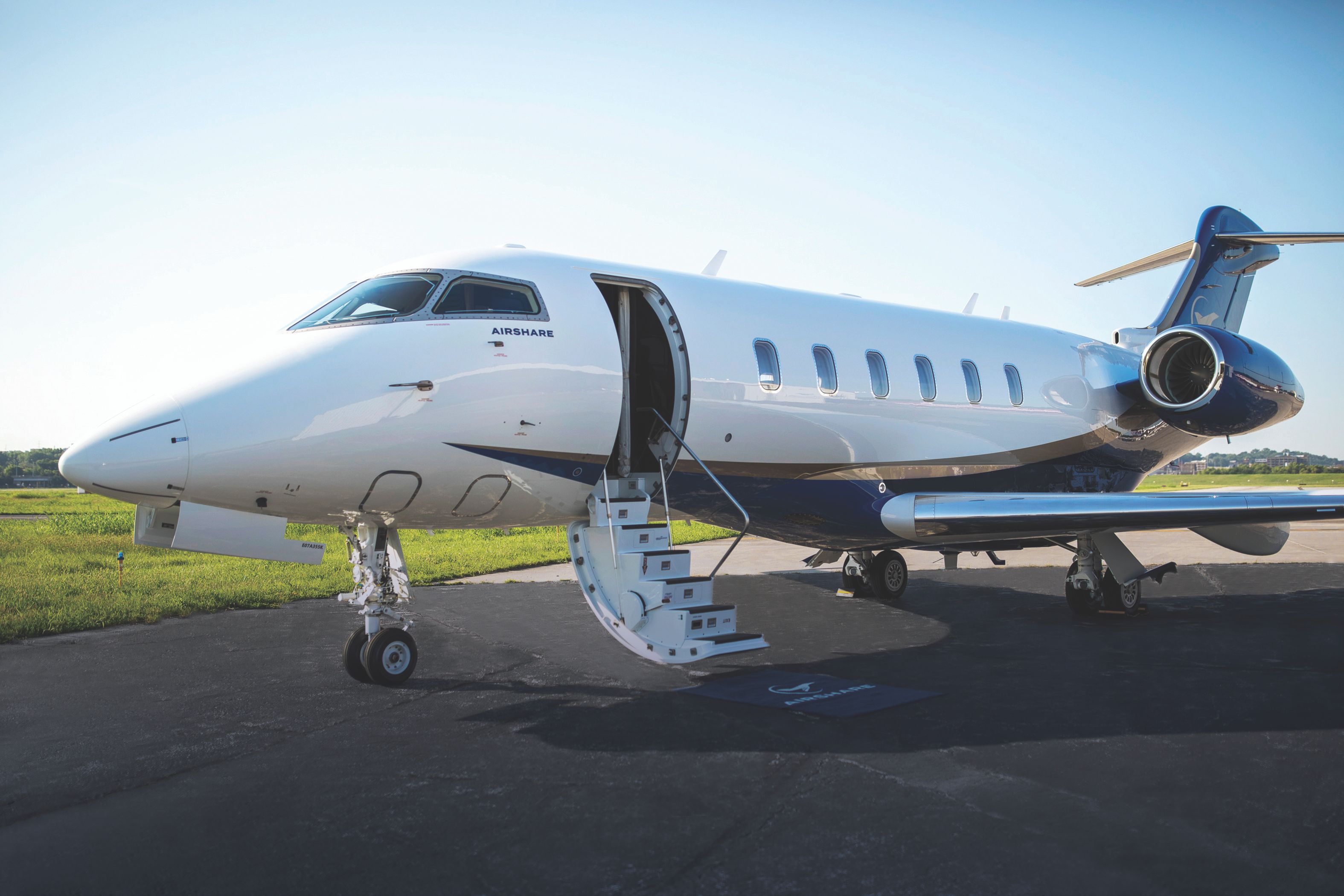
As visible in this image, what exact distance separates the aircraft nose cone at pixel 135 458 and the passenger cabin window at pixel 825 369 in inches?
223

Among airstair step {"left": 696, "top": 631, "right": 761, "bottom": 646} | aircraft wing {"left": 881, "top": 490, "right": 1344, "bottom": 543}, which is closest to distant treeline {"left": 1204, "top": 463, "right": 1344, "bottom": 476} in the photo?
aircraft wing {"left": 881, "top": 490, "right": 1344, "bottom": 543}

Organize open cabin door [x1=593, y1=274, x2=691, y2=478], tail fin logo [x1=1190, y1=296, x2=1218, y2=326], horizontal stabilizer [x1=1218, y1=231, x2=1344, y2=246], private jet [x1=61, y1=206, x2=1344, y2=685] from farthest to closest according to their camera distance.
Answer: tail fin logo [x1=1190, y1=296, x2=1218, y2=326] < horizontal stabilizer [x1=1218, y1=231, x2=1344, y2=246] < open cabin door [x1=593, y1=274, x2=691, y2=478] < private jet [x1=61, y1=206, x2=1344, y2=685]

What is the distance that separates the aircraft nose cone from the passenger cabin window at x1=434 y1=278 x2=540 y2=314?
6.74 feet

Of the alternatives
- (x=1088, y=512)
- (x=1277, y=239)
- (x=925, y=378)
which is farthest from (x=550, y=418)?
(x=1277, y=239)

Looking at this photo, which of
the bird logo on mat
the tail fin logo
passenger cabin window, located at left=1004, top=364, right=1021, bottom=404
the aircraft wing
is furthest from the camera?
the tail fin logo

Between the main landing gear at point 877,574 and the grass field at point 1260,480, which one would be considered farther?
the grass field at point 1260,480

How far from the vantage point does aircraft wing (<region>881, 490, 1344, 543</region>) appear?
9.10 m

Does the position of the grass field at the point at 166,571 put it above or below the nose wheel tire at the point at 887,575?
below

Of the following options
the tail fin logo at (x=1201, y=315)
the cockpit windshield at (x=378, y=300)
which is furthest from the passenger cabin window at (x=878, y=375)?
the tail fin logo at (x=1201, y=315)

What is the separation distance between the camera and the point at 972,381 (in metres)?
10.9

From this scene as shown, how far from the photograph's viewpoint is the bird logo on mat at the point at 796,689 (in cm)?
752

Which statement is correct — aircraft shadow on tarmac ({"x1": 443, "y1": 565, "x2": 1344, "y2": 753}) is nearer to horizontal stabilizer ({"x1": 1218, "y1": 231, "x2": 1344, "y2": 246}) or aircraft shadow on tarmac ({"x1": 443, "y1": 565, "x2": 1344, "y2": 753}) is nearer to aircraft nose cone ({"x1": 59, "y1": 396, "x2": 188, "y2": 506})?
aircraft nose cone ({"x1": 59, "y1": 396, "x2": 188, "y2": 506})

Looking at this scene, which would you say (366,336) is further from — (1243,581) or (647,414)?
(1243,581)

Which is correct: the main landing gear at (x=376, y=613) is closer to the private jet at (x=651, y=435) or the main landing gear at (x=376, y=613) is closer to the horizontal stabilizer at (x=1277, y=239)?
the private jet at (x=651, y=435)
